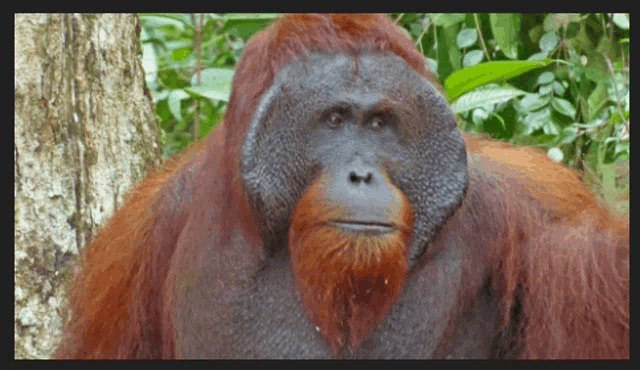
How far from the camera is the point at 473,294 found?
122 inches

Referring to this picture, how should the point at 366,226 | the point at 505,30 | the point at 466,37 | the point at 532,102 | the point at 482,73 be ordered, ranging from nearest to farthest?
the point at 366,226 → the point at 482,73 → the point at 505,30 → the point at 532,102 → the point at 466,37

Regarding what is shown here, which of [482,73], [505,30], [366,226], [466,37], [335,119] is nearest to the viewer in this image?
[366,226]

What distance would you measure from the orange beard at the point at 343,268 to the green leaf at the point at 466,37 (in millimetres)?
1892

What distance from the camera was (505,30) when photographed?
444 cm

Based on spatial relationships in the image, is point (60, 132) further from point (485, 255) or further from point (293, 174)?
point (485, 255)

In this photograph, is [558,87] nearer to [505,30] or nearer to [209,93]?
[505,30]

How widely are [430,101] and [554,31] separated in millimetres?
1811

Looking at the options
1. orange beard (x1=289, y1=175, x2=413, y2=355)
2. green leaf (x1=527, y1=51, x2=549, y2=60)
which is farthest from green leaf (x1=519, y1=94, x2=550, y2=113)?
orange beard (x1=289, y1=175, x2=413, y2=355)

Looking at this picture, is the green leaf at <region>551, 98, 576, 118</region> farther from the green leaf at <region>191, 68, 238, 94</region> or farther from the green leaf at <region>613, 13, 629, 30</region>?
the green leaf at <region>191, 68, 238, 94</region>

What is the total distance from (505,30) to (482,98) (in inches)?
21.7

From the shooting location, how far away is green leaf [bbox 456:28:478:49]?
182 inches

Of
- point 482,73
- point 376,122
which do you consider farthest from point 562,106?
point 376,122

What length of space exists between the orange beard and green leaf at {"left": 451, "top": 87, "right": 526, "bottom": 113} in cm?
119

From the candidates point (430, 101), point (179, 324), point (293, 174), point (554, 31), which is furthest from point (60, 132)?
point (554, 31)
